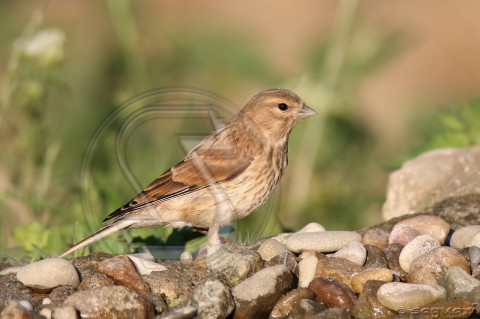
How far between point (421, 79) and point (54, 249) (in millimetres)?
6239

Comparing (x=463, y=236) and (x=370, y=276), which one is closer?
(x=370, y=276)

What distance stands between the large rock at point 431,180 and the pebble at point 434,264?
1.24m

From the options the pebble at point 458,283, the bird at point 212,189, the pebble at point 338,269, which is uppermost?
the bird at point 212,189

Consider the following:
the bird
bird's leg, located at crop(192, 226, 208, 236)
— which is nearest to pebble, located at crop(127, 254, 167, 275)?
the bird

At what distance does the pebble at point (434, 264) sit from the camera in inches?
180

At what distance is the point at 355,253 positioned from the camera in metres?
4.75

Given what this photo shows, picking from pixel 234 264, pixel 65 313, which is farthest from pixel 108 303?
pixel 234 264

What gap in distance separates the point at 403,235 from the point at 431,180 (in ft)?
3.64

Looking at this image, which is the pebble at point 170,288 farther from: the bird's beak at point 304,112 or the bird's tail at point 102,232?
the bird's beak at point 304,112

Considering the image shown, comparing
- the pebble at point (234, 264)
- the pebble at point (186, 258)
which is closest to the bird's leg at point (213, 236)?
the pebble at point (186, 258)

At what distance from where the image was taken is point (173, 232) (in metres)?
5.68

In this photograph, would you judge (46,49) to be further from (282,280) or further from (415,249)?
(415,249)

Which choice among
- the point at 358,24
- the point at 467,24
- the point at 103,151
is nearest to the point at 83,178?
the point at 103,151
